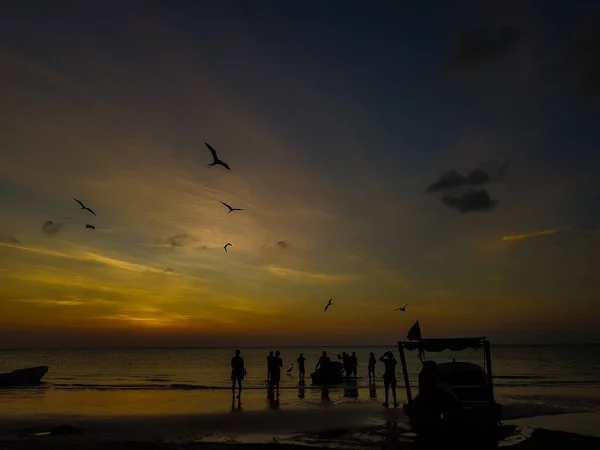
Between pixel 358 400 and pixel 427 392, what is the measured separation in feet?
28.5

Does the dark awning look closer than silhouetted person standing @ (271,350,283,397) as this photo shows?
Yes

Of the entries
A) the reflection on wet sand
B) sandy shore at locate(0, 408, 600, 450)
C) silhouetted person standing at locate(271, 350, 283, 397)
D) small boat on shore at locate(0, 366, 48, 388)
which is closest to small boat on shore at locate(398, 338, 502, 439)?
sandy shore at locate(0, 408, 600, 450)

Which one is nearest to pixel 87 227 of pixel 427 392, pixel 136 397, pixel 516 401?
pixel 136 397

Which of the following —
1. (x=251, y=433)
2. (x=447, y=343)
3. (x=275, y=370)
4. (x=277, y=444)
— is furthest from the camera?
(x=275, y=370)

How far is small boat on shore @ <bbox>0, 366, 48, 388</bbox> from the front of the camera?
3639 cm

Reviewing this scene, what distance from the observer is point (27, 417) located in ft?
65.5

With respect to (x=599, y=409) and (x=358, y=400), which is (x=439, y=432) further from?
(x=599, y=409)

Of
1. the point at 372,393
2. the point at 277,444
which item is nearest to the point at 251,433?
the point at 277,444

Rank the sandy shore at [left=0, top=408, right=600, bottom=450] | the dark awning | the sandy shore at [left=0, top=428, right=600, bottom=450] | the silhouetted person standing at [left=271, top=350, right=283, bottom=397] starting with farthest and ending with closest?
the silhouetted person standing at [left=271, top=350, right=283, bottom=397] → the dark awning → the sandy shore at [left=0, top=408, right=600, bottom=450] → the sandy shore at [left=0, top=428, right=600, bottom=450]

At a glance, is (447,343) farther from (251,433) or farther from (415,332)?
(251,433)

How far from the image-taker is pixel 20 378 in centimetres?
3706

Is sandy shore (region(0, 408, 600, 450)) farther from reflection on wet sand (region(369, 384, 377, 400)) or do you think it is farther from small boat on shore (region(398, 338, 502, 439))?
reflection on wet sand (region(369, 384, 377, 400))

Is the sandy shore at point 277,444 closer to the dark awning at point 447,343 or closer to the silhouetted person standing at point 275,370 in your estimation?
the dark awning at point 447,343

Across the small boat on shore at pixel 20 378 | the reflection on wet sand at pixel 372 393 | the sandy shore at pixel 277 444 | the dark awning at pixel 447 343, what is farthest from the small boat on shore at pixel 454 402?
the small boat on shore at pixel 20 378
